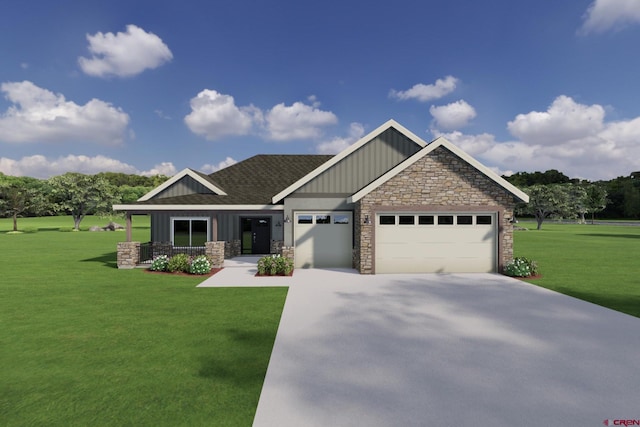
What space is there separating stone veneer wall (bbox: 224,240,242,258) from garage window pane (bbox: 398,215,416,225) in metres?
10.1

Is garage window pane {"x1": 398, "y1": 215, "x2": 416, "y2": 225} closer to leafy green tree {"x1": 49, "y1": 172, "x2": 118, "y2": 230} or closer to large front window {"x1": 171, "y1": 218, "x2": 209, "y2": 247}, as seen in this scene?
large front window {"x1": 171, "y1": 218, "x2": 209, "y2": 247}

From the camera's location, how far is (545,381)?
16.1 ft

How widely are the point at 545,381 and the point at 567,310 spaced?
4.74 m

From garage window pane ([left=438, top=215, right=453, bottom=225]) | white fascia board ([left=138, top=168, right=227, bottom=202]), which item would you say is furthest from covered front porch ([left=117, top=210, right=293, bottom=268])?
garage window pane ([left=438, top=215, right=453, bottom=225])

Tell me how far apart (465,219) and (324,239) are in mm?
Answer: 6469

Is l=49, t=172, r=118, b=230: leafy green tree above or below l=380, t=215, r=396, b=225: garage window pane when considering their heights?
above

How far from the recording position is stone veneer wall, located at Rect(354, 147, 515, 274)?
13.6 meters

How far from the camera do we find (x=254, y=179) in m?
20.5

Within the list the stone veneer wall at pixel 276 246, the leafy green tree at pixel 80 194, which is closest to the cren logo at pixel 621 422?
the stone veneer wall at pixel 276 246

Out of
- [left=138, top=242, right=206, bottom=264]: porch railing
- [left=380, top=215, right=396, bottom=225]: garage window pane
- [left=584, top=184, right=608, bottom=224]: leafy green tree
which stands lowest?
[left=138, top=242, right=206, bottom=264]: porch railing

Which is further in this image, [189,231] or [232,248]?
[232,248]

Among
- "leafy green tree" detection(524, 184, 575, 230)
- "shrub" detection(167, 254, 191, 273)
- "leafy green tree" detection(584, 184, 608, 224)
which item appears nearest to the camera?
"shrub" detection(167, 254, 191, 273)

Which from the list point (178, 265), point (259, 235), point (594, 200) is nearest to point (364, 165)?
point (259, 235)

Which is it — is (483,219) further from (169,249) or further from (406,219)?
(169,249)
